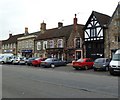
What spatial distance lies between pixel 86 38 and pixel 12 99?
33.8 m

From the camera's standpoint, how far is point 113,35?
37.9 m

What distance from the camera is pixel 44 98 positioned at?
365 inches

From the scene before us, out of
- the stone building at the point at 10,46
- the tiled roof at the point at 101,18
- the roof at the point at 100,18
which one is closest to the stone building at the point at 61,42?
the roof at the point at 100,18

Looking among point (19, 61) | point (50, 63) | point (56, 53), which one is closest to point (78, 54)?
point (56, 53)

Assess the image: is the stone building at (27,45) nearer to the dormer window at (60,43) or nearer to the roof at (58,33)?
the roof at (58,33)

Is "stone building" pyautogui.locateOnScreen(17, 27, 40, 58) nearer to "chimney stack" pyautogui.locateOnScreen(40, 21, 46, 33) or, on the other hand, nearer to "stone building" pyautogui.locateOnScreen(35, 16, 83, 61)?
"chimney stack" pyautogui.locateOnScreen(40, 21, 46, 33)

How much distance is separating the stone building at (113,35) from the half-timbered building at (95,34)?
0.86m

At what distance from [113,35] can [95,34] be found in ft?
11.2

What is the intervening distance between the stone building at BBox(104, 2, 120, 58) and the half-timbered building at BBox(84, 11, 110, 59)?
0.86 meters

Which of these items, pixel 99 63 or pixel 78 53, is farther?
pixel 78 53

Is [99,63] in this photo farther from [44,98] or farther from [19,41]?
[19,41]

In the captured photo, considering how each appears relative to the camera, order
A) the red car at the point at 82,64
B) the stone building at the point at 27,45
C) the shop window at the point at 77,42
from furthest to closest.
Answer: the stone building at the point at 27,45 → the shop window at the point at 77,42 → the red car at the point at 82,64

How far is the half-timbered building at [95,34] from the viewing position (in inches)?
1542

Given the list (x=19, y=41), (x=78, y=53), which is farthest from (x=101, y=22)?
(x=19, y=41)
